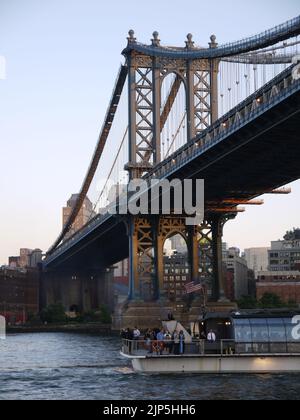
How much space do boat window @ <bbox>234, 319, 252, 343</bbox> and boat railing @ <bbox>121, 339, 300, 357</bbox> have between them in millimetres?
150

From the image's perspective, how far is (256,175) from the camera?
7794cm

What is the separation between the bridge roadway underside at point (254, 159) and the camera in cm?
5953

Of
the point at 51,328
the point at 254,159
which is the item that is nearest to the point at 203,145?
the point at 254,159

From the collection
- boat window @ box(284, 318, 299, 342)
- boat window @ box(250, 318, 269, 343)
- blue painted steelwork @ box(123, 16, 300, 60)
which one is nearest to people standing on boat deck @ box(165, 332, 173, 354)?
boat window @ box(250, 318, 269, 343)

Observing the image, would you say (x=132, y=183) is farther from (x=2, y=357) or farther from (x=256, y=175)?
(x=2, y=357)

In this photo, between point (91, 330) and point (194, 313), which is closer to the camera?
point (194, 313)

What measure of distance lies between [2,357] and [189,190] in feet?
91.9

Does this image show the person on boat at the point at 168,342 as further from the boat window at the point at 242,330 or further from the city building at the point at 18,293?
the city building at the point at 18,293

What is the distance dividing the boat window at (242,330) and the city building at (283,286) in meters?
123

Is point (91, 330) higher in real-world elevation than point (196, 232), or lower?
lower

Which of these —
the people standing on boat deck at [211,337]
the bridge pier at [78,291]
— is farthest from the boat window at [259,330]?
the bridge pier at [78,291]

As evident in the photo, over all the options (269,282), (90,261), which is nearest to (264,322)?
(90,261)

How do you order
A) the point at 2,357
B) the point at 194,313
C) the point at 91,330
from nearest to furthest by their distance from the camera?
the point at 2,357 < the point at 194,313 < the point at 91,330

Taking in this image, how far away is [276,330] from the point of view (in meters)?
42.6
